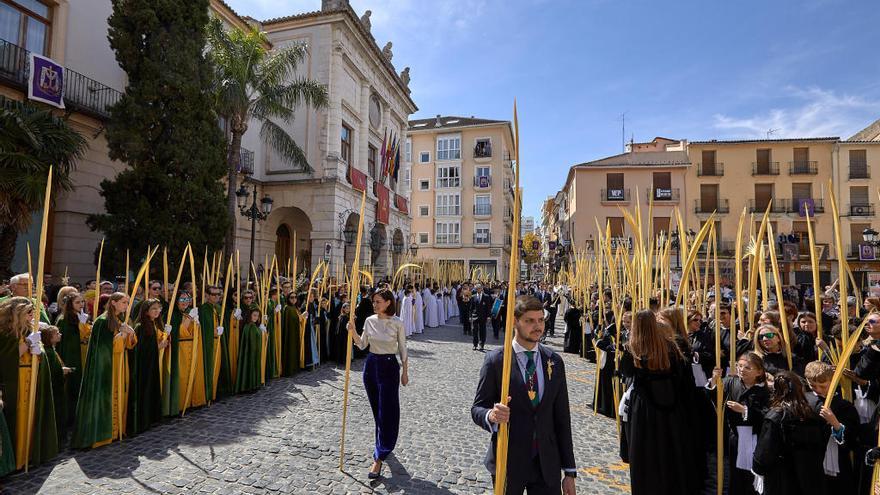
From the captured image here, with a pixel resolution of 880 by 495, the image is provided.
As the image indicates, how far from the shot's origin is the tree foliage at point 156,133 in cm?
1222

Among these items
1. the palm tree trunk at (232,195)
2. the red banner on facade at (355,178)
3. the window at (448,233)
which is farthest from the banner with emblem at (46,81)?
the window at (448,233)

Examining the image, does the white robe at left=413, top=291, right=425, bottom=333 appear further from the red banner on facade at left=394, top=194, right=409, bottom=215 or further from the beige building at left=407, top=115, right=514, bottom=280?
the beige building at left=407, top=115, right=514, bottom=280

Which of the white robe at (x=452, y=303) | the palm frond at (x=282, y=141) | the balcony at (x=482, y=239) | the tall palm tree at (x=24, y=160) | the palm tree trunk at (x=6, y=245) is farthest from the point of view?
the balcony at (x=482, y=239)

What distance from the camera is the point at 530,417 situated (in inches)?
106

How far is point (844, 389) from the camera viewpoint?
378 centimetres

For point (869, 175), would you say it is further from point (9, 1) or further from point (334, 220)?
point (9, 1)

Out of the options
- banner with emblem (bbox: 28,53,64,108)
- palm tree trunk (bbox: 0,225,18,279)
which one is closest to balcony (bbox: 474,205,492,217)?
banner with emblem (bbox: 28,53,64,108)

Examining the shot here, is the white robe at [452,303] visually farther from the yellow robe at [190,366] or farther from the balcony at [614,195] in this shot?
the balcony at [614,195]

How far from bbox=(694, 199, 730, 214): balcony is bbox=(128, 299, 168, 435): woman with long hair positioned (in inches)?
1518

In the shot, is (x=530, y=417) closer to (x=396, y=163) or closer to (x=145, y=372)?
(x=145, y=372)

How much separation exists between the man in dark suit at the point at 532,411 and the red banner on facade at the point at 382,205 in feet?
80.4

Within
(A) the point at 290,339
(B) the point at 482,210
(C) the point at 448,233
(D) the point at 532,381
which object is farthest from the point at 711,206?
(D) the point at 532,381

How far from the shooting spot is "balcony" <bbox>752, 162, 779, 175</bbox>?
35.2m

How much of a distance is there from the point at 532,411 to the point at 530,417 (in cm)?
4
